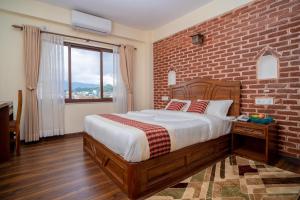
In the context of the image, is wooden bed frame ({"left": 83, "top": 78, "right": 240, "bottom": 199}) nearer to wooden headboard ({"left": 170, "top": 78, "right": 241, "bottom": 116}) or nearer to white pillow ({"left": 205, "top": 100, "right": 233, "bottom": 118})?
wooden headboard ({"left": 170, "top": 78, "right": 241, "bottom": 116})

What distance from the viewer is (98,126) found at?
2.29 m

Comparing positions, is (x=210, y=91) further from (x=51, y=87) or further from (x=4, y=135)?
(x=4, y=135)

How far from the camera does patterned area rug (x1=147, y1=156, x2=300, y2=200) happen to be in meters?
1.67

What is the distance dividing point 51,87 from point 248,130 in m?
3.78

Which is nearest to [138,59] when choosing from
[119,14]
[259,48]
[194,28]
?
[119,14]

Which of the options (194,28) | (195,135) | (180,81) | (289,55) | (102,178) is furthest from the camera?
(180,81)

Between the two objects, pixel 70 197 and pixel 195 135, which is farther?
pixel 195 135

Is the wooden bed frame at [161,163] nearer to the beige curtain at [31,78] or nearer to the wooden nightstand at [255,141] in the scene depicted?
the wooden nightstand at [255,141]

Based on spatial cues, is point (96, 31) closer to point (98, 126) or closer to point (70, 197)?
point (98, 126)

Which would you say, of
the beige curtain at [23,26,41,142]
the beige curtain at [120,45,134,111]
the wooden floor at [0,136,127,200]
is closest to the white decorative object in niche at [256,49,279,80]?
the wooden floor at [0,136,127,200]

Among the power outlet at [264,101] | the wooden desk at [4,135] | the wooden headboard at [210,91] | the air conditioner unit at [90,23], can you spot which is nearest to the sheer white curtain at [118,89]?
the air conditioner unit at [90,23]

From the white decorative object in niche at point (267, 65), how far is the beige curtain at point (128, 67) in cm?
300

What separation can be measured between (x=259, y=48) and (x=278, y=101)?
88 cm

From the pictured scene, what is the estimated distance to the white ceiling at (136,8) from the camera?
3.33 metres
